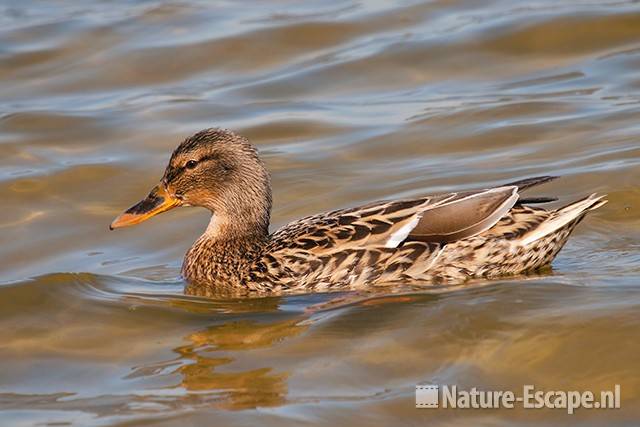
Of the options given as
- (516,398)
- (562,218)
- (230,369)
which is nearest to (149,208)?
(230,369)

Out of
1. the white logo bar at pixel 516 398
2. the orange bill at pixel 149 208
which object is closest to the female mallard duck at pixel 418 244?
the orange bill at pixel 149 208

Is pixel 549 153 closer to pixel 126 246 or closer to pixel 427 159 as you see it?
pixel 427 159

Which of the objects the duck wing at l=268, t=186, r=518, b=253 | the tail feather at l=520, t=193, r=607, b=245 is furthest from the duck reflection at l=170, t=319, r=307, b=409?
the tail feather at l=520, t=193, r=607, b=245

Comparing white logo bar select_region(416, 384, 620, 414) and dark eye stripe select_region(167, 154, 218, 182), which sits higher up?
dark eye stripe select_region(167, 154, 218, 182)

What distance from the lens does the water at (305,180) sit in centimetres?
721

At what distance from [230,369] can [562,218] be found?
2.45 meters

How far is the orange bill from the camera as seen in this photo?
9.38m

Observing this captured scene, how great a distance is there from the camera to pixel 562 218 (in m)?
8.61

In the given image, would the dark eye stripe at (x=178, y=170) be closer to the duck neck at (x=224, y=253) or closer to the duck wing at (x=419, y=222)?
the duck neck at (x=224, y=253)

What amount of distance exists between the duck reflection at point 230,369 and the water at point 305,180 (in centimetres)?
2

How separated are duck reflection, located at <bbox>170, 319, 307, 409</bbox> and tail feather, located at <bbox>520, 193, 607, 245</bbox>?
165 centimetres

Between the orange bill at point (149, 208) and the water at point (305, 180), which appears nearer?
the water at point (305, 180)

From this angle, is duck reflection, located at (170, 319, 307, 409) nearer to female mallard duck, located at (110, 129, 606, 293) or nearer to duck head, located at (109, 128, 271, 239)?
female mallard duck, located at (110, 129, 606, 293)

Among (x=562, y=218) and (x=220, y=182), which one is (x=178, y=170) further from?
(x=562, y=218)
